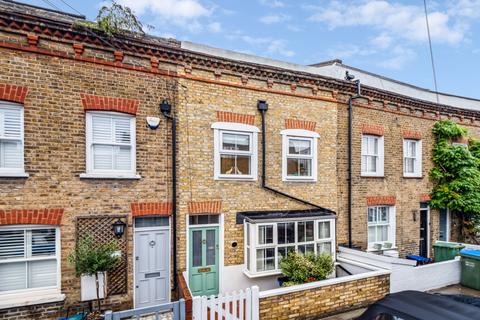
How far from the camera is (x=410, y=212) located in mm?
12695

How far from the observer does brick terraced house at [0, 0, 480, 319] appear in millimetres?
7035

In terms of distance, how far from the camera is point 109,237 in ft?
25.6

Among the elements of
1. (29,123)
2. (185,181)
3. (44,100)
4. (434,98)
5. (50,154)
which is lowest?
(185,181)

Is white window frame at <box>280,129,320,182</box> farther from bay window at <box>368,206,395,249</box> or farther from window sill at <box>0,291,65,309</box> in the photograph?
window sill at <box>0,291,65,309</box>

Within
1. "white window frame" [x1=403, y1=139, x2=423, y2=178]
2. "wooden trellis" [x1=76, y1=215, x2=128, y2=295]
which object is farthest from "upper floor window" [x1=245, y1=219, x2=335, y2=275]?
"white window frame" [x1=403, y1=139, x2=423, y2=178]

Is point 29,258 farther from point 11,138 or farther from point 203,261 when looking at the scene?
point 203,261

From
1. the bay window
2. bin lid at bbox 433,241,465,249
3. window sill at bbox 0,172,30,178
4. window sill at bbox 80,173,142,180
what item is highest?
window sill at bbox 0,172,30,178

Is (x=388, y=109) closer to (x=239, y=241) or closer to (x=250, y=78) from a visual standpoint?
(x=250, y=78)

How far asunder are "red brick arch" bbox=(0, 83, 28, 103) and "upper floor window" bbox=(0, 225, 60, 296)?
9.70 ft

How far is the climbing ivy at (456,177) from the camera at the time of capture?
12.9m

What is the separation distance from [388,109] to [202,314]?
34.5 feet

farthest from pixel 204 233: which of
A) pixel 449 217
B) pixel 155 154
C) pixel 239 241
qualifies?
pixel 449 217

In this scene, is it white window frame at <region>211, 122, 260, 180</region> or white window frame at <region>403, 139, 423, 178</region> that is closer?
white window frame at <region>211, 122, 260, 180</region>

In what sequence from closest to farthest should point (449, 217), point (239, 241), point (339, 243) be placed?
point (239, 241) < point (339, 243) < point (449, 217)
